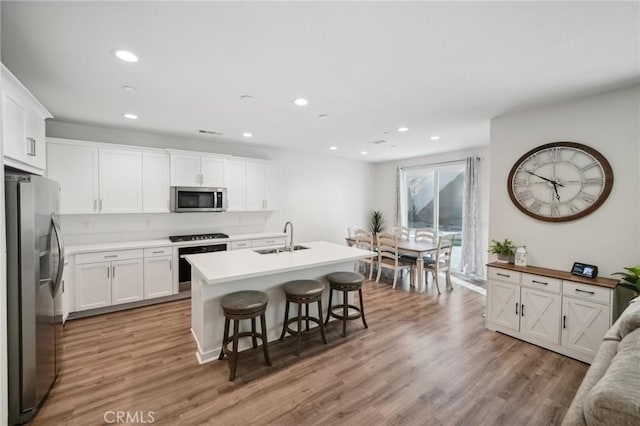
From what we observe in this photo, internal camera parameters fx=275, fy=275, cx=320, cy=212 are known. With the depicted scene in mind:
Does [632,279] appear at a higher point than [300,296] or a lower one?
higher

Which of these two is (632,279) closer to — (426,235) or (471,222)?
(471,222)

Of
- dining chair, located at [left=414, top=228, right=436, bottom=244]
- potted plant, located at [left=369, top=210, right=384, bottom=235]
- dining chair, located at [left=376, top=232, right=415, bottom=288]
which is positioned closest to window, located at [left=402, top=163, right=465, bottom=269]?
dining chair, located at [left=414, top=228, right=436, bottom=244]

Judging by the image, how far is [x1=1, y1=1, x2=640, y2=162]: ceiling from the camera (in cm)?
Result: 157

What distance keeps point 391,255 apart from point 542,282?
7.68ft

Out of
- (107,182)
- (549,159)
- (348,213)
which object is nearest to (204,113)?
(107,182)

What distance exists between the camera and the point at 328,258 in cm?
313

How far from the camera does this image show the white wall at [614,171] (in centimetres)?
255

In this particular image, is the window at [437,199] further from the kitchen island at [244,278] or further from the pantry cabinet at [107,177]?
the pantry cabinet at [107,177]

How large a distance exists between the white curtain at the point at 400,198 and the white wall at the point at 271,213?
0.86 m

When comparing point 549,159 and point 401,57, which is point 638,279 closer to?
point 549,159

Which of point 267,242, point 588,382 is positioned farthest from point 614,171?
point 267,242

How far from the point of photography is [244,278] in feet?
8.27

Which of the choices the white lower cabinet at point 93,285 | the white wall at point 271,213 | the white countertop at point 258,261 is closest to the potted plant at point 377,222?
the white wall at point 271,213

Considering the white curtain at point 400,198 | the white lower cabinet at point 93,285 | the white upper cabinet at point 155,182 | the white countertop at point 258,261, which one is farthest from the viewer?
the white curtain at point 400,198
